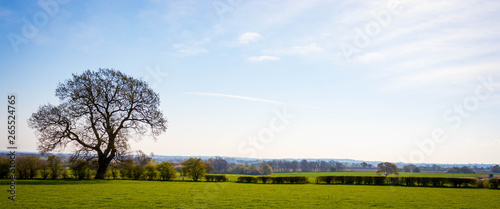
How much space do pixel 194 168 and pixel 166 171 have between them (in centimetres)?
382

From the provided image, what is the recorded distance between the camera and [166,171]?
4162cm

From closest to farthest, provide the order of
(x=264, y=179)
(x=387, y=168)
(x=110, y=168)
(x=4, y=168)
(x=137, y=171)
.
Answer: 1. (x=4, y=168)
2. (x=110, y=168)
3. (x=264, y=179)
4. (x=137, y=171)
5. (x=387, y=168)

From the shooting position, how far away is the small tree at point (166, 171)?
41.5 meters

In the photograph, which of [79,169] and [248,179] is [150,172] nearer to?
[79,169]

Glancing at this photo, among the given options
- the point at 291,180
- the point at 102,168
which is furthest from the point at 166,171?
the point at 291,180

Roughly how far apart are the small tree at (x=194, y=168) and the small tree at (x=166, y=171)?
1.94 m

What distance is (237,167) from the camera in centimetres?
8238

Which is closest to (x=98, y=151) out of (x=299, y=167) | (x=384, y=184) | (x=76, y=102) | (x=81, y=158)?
(x=81, y=158)

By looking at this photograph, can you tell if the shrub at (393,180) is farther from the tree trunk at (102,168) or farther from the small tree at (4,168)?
the small tree at (4,168)

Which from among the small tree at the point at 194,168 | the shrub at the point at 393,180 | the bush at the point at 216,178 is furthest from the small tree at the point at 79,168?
the shrub at the point at 393,180

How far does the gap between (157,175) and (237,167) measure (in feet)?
139

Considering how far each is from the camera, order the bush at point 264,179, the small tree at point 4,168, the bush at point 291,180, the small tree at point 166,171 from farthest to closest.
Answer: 1. the small tree at point 166,171
2. the bush at point 264,179
3. the bush at point 291,180
4. the small tree at point 4,168

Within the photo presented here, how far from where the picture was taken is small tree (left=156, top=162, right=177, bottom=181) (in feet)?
136

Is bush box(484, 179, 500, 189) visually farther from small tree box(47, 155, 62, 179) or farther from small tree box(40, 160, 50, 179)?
small tree box(40, 160, 50, 179)
